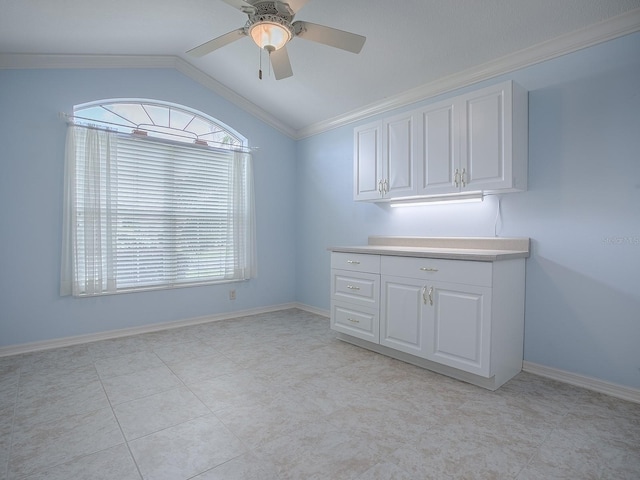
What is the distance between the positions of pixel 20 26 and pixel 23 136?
0.90 metres

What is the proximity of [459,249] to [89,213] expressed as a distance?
3.52 m

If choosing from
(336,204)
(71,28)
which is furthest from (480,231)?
(71,28)

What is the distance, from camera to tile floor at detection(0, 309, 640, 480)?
61.7 inches

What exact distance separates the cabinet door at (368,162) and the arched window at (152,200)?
1573 mm

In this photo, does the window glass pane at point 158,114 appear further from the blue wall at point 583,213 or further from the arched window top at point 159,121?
the blue wall at point 583,213

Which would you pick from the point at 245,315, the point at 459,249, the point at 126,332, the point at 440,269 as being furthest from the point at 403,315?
the point at 126,332

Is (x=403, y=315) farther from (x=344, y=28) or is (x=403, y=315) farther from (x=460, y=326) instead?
(x=344, y=28)

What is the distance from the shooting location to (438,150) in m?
2.81

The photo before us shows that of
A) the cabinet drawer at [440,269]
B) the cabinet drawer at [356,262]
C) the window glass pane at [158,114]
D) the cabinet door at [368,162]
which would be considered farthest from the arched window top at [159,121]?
the cabinet drawer at [440,269]

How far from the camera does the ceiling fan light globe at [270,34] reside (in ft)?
6.44

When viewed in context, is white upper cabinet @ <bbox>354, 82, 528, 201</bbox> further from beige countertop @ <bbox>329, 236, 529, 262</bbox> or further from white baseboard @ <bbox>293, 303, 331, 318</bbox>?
white baseboard @ <bbox>293, 303, 331, 318</bbox>

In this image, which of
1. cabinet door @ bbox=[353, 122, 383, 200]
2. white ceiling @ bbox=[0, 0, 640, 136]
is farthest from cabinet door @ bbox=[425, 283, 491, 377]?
white ceiling @ bbox=[0, 0, 640, 136]

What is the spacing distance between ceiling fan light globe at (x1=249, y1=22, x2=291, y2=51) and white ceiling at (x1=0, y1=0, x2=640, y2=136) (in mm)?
173

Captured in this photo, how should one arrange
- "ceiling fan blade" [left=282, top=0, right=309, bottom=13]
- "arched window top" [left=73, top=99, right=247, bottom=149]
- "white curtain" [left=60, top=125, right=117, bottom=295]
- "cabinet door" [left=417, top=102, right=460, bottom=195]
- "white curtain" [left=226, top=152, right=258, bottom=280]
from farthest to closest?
"white curtain" [left=226, top=152, right=258, bottom=280] < "arched window top" [left=73, top=99, right=247, bottom=149] < "white curtain" [left=60, top=125, right=117, bottom=295] < "cabinet door" [left=417, top=102, right=460, bottom=195] < "ceiling fan blade" [left=282, top=0, right=309, bottom=13]
